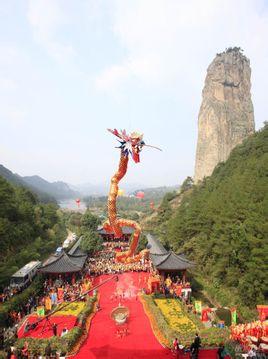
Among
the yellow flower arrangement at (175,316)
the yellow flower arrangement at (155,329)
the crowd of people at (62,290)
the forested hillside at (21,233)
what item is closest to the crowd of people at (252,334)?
the yellow flower arrangement at (175,316)

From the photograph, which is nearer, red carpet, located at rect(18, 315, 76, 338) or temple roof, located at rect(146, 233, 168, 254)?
red carpet, located at rect(18, 315, 76, 338)

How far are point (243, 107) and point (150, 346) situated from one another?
73643 mm

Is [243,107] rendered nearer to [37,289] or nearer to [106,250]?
[106,250]

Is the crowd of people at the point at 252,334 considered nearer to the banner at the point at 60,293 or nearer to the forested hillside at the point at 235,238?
the forested hillside at the point at 235,238

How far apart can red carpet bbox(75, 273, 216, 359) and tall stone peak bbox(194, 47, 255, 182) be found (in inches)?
2432

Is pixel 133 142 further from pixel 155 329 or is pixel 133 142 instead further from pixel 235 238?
pixel 235 238

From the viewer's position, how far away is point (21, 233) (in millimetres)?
32156

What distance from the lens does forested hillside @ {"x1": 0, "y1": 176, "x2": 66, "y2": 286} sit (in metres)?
26.8

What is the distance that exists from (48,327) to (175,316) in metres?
6.52

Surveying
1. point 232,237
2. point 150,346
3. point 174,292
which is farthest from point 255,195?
point 150,346

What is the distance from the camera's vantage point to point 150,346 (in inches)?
555

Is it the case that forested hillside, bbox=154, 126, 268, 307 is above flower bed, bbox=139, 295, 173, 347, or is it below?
above

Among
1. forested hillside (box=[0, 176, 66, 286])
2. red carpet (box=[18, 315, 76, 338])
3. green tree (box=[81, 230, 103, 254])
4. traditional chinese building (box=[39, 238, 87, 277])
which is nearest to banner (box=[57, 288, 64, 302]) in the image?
traditional chinese building (box=[39, 238, 87, 277])

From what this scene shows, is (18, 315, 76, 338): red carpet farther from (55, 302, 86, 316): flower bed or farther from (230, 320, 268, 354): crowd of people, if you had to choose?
(230, 320, 268, 354): crowd of people
